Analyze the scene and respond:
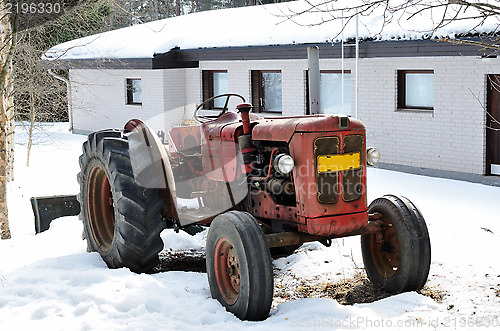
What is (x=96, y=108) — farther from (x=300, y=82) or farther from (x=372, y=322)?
(x=372, y=322)

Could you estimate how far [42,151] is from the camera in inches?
739

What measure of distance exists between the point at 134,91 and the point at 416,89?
989 cm

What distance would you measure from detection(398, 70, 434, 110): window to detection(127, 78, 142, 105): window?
9.18 metres

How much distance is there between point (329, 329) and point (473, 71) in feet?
27.3

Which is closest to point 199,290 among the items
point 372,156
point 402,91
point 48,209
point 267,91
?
point 372,156

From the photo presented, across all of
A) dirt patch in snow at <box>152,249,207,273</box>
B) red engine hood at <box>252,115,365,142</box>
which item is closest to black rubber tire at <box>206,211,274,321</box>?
red engine hood at <box>252,115,365,142</box>

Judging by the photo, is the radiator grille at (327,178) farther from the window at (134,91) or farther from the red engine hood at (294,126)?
the window at (134,91)

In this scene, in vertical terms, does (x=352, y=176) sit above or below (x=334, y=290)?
above

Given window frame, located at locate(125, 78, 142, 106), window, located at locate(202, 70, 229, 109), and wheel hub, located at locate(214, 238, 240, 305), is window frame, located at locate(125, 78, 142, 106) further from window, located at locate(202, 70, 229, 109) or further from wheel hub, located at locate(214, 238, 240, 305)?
wheel hub, located at locate(214, 238, 240, 305)

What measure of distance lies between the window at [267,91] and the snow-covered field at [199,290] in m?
8.12

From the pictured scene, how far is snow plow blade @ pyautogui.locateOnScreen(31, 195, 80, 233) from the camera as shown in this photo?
8.16m

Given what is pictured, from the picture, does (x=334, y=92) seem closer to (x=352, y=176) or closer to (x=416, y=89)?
(x=416, y=89)

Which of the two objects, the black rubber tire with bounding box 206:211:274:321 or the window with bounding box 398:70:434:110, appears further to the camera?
the window with bounding box 398:70:434:110

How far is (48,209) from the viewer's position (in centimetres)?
821
